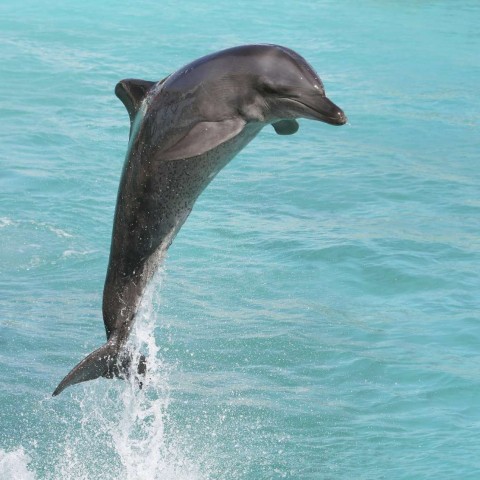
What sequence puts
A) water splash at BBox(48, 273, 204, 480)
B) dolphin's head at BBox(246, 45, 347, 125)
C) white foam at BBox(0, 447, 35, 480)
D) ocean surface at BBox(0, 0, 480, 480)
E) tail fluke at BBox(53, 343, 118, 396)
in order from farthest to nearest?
1. ocean surface at BBox(0, 0, 480, 480)
2. water splash at BBox(48, 273, 204, 480)
3. white foam at BBox(0, 447, 35, 480)
4. tail fluke at BBox(53, 343, 118, 396)
5. dolphin's head at BBox(246, 45, 347, 125)

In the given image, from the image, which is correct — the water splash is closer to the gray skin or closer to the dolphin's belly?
the gray skin

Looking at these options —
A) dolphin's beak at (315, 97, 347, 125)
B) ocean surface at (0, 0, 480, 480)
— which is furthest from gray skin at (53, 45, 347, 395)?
ocean surface at (0, 0, 480, 480)

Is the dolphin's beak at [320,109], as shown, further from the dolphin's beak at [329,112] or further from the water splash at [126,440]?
→ the water splash at [126,440]

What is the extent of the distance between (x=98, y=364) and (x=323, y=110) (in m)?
2.11

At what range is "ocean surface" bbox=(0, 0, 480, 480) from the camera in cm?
779

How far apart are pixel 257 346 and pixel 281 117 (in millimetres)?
4177

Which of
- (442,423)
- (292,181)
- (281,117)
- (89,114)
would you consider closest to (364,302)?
(442,423)

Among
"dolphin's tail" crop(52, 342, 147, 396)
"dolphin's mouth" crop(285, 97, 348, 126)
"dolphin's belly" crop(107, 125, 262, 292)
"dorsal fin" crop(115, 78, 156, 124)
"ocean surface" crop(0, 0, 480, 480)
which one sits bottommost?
"ocean surface" crop(0, 0, 480, 480)

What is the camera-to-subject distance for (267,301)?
10.3 meters

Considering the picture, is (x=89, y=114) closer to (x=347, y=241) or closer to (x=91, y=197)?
(x=91, y=197)

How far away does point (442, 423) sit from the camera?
8.27 metres

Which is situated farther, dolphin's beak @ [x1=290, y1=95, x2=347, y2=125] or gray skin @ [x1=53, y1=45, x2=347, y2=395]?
gray skin @ [x1=53, y1=45, x2=347, y2=395]

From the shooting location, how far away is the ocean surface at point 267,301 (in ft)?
25.5

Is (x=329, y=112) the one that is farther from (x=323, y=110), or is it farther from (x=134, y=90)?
(x=134, y=90)
